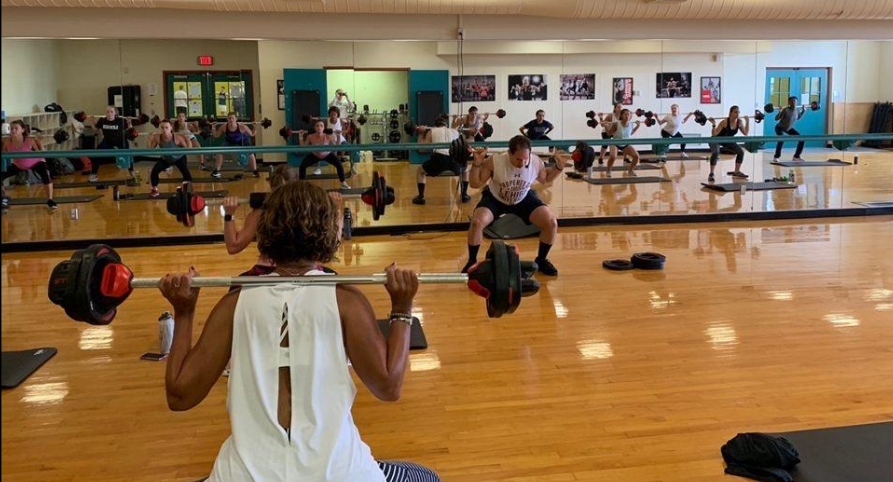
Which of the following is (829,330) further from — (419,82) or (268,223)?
(419,82)

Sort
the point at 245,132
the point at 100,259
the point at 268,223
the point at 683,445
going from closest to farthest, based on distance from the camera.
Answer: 1. the point at 268,223
2. the point at 100,259
3. the point at 683,445
4. the point at 245,132

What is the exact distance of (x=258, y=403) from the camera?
4.91ft

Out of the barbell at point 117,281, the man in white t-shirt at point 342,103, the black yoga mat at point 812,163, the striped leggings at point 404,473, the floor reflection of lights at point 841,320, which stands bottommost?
the floor reflection of lights at point 841,320

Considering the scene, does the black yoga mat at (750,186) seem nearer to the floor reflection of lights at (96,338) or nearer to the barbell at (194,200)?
the barbell at (194,200)

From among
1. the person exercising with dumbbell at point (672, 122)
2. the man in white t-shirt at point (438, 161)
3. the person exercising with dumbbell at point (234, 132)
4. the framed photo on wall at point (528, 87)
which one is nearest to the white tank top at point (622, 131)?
the person exercising with dumbbell at point (672, 122)

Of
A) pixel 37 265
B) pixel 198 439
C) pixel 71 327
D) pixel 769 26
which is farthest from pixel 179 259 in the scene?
pixel 769 26

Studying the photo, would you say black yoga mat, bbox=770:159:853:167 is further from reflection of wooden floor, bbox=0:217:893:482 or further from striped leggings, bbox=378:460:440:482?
striped leggings, bbox=378:460:440:482

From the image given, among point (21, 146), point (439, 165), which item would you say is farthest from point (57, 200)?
point (439, 165)

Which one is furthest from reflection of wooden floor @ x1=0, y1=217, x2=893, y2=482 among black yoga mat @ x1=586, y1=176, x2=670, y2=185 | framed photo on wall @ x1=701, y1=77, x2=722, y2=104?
black yoga mat @ x1=586, y1=176, x2=670, y2=185

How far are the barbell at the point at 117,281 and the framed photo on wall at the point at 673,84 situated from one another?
7634 millimetres

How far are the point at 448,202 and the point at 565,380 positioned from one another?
4874mm

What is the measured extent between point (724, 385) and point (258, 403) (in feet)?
7.90

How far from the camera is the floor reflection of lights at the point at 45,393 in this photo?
323 centimetres

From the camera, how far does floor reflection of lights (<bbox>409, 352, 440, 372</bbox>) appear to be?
→ 357cm
